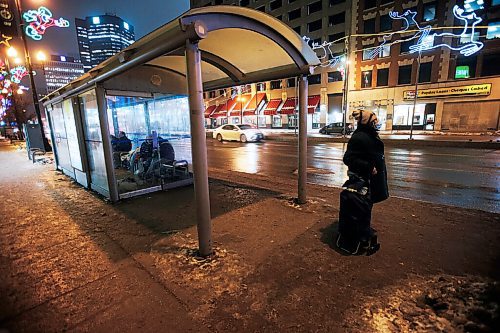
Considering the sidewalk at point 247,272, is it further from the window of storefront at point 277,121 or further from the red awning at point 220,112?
the red awning at point 220,112

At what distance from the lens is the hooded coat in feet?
11.2

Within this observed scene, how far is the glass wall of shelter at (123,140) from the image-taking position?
6.09m

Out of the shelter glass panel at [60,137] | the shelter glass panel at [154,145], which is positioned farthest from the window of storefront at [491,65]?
the shelter glass panel at [60,137]

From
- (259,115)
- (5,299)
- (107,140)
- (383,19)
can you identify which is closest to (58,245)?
(5,299)

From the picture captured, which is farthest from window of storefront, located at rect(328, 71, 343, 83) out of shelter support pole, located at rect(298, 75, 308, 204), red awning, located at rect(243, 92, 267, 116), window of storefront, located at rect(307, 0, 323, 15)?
shelter support pole, located at rect(298, 75, 308, 204)

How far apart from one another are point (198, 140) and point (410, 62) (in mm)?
31647

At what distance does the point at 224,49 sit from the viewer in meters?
5.14

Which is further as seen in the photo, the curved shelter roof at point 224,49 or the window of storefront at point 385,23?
the window of storefront at point 385,23

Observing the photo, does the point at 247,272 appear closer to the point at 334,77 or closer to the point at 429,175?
the point at 429,175

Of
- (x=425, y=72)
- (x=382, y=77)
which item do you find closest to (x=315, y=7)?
(x=382, y=77)

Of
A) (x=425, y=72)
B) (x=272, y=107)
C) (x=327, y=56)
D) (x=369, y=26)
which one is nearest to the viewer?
(x=425, y=72)

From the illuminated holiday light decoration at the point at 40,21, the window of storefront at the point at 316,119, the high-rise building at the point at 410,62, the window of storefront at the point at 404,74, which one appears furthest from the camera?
the window of storefront at the point at 316,119

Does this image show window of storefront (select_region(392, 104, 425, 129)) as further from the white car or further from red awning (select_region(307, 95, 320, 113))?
the white car

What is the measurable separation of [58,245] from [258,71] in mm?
5111
